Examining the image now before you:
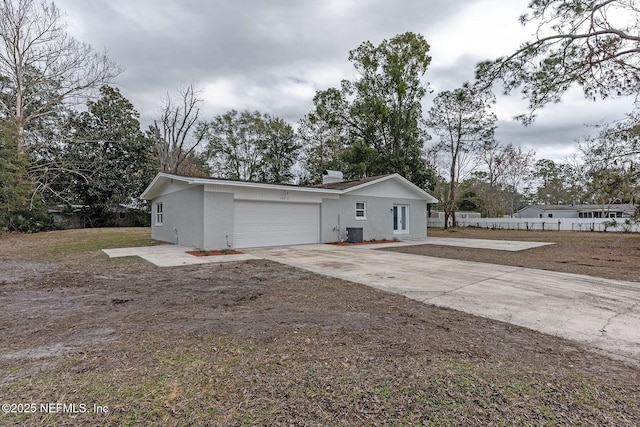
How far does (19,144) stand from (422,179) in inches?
1044

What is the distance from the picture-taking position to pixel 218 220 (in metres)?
10.9

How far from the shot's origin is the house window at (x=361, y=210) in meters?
15.4

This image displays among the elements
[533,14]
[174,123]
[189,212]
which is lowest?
[189,212]

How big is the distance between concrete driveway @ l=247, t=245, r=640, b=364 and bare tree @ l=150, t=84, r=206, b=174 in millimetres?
24731

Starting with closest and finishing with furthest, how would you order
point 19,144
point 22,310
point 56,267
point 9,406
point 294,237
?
point 9,406, point 22,310, point 56,267, point 294,237, point 19,144

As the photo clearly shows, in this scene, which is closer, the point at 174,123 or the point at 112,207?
the point at 112,207

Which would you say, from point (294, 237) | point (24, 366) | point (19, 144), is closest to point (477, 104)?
point (294, 237)

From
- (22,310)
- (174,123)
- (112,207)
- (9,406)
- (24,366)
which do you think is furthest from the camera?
(174,123)

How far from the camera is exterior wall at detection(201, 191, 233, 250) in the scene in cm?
1062

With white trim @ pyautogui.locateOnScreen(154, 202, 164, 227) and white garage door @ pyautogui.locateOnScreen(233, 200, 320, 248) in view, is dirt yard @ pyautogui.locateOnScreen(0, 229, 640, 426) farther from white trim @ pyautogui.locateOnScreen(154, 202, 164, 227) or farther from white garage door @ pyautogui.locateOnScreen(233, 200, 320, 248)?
white trim @ pyautogui.locateOnScreen(154, 202, 164, 227)

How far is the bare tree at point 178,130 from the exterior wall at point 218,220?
2023 cm

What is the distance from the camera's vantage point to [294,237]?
13195mm

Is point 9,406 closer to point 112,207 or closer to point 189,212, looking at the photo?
point 189,212

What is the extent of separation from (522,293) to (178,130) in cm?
3064
